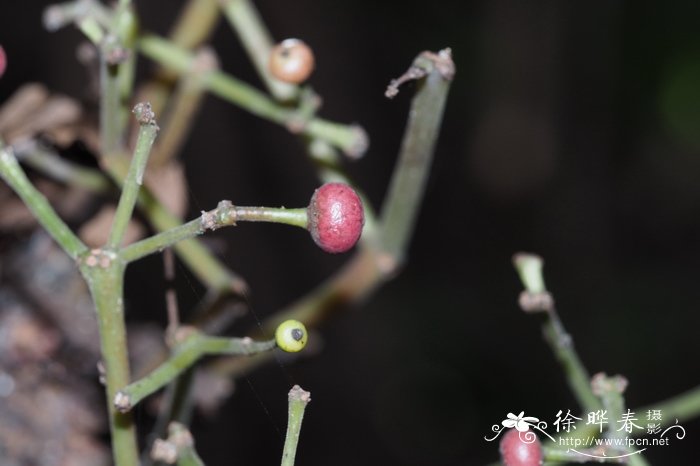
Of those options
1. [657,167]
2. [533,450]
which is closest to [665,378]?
[657,167]

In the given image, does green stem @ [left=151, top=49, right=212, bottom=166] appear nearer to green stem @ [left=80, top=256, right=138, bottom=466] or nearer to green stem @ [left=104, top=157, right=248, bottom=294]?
green stem @ [left=104, top=157, right=248, bottom=294]

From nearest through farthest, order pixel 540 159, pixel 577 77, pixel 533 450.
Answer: pixel 533 450 → pixel 577 77 → pixel 540 159

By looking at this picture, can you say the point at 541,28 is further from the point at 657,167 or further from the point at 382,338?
the point at 382,338

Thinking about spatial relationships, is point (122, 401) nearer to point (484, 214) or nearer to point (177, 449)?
point (177, 449)

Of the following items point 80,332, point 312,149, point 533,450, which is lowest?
point 533,450

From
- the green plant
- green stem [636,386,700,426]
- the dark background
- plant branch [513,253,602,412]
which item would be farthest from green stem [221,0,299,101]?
the dark background

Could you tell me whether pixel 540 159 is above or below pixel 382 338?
above

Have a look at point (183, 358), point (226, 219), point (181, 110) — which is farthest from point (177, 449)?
point (181, 110)
